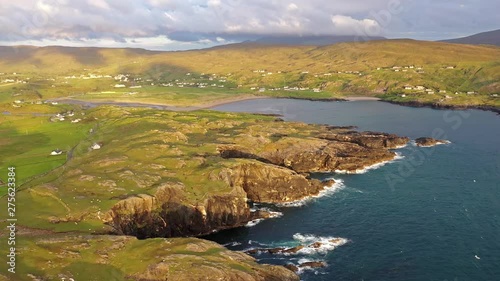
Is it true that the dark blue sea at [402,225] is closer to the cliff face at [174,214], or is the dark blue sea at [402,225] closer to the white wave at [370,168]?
the white wave at [370,168]

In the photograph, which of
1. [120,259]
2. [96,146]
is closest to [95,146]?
[96,146]

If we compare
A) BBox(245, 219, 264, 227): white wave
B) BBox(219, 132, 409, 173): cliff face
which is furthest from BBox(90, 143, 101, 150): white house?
BBox(245, 219, 264, 227): white wave

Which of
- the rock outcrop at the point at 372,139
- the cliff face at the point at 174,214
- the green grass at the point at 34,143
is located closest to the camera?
the cliff face at the point at 174,214

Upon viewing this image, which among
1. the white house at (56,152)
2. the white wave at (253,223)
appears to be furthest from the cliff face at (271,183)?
the white house at (56,152)

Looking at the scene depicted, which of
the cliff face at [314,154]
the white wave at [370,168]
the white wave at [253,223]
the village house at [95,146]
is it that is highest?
the village house at [95,146]

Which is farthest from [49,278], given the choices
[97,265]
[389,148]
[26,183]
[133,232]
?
[389,148]

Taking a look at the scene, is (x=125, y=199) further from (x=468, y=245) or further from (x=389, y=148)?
(x=389, y=148)
